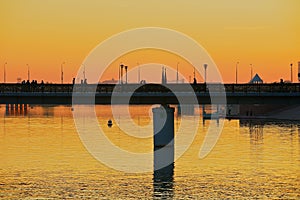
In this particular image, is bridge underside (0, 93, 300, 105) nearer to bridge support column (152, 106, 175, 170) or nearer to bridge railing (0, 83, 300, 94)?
bridge railing (0, 83, 300, 94)

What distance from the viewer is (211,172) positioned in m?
94.0

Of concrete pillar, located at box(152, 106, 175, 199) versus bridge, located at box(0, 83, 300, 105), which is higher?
bridge, located at box(0, 83, 300, 105)

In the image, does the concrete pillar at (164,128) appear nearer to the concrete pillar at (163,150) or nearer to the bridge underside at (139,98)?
the concrete pillar at (163,150)

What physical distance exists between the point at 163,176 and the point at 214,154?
25858mm

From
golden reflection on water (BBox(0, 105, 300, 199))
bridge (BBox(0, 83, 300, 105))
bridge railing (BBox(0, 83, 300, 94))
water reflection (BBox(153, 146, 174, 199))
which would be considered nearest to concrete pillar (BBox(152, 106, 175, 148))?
water reflection (BBox(153, 146, 174, 199))

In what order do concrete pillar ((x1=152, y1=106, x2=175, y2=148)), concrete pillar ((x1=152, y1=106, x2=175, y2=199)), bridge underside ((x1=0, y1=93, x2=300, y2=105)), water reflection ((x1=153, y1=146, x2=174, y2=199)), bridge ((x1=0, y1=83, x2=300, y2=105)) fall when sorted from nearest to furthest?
water reflection ((x1=153, y1=146, x2=174, y2=199)) → concrete pillar ((x1=152, y1=106, x2=175, y2=199)) → bridge underside ((x1=0, y1=93, x2=300, y2=105)) → bridge ((x1=0, y1=83, x2=300, y2=105)) → concrete pillar ((x1=152, y1=106, x2=175, y2=148))

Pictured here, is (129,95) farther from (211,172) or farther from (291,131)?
(291,131)

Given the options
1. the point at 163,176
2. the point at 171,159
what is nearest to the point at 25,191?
the point at 163,176

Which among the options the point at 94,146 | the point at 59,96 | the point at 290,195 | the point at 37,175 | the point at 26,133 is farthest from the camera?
the point at 26,133

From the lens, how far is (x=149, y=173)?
95062 millimetres

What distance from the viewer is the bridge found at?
105188 mm

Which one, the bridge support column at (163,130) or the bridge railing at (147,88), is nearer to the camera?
the bridge railing at (147,88)

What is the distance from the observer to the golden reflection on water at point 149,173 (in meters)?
77.3

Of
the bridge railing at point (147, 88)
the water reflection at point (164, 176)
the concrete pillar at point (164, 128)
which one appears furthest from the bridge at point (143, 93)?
the concrete pillar at point (164, 128)
